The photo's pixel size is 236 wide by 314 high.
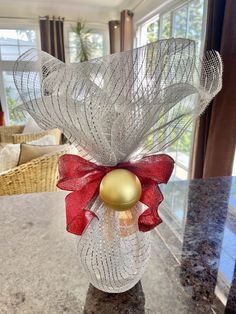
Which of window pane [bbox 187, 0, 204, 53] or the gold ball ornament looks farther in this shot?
window pane [bbox 187, 0, 204, 53]

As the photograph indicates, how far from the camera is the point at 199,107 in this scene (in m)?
0.41

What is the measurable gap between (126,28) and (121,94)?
11.9ft

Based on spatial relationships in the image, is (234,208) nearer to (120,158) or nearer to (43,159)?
(120,158)

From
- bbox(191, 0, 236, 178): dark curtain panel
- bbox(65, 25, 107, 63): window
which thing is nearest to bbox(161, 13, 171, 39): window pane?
bbox(191, 0, 236, 178): dark curtain panel

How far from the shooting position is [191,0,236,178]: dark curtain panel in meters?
1.64

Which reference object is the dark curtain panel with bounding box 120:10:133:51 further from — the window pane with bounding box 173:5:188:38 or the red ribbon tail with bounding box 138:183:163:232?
the red ribbon tail with bounding box 138:183:163:232

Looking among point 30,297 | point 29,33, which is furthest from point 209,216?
point 29,33

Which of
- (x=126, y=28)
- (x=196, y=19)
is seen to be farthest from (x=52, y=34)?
(x=196, y=19)

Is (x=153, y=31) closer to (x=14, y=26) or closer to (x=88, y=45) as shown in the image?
(x=88, y=45)

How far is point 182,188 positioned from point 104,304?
567 mm

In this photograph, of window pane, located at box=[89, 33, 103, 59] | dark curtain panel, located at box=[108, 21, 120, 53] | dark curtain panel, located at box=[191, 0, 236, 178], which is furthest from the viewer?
window pane, located at box=[89, 33, 103, 59]

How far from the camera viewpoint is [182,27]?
2.47 metres

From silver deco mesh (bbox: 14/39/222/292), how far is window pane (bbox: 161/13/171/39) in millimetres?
2665

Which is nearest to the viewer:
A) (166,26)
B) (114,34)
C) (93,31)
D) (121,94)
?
(121,94)
